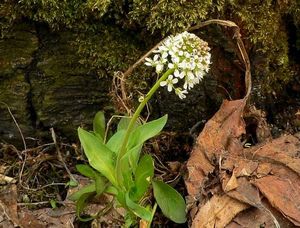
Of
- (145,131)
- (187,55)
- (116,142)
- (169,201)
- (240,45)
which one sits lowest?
(169,201)

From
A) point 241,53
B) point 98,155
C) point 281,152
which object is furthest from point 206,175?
point 241,53

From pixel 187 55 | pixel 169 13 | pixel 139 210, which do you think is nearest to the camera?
pixel 187 55

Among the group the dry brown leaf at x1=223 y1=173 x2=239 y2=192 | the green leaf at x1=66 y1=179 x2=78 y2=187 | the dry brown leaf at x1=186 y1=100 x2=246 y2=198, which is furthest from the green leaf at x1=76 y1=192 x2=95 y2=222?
the dry brown leaf at x1=223 y1=173 x2=239 y2=192

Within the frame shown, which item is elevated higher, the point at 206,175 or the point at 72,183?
the point at 206,175

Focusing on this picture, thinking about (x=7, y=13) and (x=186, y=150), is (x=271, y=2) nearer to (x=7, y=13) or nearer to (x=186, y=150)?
(x=186, y=150)

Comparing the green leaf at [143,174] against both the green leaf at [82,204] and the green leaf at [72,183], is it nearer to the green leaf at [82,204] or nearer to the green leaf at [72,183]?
the green leaf at [82,204]

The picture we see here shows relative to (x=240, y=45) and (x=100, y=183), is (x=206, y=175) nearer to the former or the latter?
(x=100, y=183)

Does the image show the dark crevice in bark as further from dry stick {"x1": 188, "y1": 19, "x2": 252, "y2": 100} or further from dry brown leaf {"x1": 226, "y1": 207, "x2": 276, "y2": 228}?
dry brown leaf {"x1": 226, "y1": 207, "x2": 276, "y2": 228}
